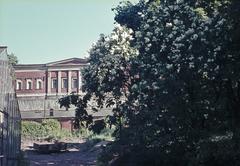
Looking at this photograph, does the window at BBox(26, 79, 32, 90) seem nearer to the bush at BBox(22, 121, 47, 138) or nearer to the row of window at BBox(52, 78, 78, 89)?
the row of window at BBox(52, 78, 78, 89)

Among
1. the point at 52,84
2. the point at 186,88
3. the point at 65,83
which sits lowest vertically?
Answer: the point at 186,88

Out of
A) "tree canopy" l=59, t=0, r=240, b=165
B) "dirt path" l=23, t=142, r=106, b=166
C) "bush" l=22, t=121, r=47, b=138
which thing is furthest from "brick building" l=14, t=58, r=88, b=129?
"tree canopy" l=59, t=0, r=240, b=165

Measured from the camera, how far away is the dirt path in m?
34.7

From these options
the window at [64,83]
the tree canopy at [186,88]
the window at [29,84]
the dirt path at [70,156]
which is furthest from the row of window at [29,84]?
the tree canopy at [186,88]

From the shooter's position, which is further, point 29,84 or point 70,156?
point 29,84

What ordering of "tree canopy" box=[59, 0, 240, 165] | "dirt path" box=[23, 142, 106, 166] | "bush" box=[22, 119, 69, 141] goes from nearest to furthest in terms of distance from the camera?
"tree canopy" box=[59, 0, 240, 165] < "dirt path" box=[23, 142, 106, 166] < "bush" box=[22, 119, 69, 141]

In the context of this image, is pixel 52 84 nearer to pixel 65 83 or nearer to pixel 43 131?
pixel 65 83

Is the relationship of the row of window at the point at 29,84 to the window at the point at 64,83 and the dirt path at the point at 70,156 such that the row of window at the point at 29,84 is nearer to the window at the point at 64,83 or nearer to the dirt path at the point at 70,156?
the window at the point at 64,83

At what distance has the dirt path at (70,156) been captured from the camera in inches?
1366

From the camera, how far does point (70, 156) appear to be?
41.3m

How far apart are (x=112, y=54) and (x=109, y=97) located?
12.5ft

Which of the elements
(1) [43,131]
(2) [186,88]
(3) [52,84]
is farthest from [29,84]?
(2) [186,88]

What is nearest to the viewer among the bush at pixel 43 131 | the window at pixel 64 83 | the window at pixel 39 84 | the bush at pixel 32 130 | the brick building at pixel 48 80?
the bush at pixel 43 131

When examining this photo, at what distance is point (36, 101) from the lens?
245ft
